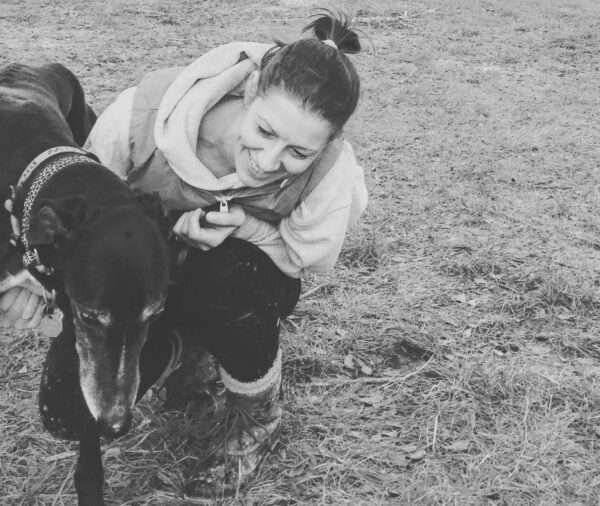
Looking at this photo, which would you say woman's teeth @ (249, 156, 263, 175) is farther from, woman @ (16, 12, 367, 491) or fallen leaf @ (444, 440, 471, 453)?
fallen leaf @ (444, 440, 471, 453)

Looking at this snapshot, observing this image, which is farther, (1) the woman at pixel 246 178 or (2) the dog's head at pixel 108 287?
(1) the woman at pixel 246 178

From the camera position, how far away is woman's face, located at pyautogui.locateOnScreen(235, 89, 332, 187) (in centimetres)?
238

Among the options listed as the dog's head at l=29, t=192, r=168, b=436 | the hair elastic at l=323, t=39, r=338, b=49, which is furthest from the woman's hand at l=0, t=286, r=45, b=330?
the hair elastic at l=323, t=39, r=338, b=49

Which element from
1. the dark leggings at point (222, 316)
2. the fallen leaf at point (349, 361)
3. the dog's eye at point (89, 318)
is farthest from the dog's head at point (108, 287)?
the fallen leaf at point (349, 361)

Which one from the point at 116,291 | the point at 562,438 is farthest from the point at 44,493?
the point at 562,438

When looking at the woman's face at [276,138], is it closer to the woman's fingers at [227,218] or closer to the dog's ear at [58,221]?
the woman's fingers at [227,218]

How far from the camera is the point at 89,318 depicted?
7.48 feet

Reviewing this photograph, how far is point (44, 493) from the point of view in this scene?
A: 2623 mm

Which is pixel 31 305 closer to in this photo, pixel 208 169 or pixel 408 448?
pixel 208 169

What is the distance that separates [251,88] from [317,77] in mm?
315

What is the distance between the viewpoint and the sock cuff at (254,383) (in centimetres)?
272

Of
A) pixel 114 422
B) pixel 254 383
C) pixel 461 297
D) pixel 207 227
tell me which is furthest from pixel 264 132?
pixel 461 297

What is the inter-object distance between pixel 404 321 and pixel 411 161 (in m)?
2.38

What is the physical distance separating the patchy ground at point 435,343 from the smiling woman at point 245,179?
0.90ft
